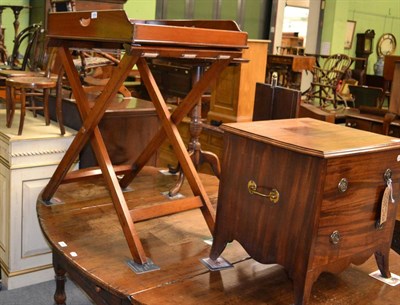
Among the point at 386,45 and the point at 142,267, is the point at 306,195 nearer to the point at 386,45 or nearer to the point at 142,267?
the point at 142,267

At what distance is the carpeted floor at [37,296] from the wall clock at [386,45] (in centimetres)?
1198

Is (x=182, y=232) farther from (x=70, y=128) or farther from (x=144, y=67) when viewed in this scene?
(x=70, y=128)

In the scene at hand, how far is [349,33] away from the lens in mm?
12273

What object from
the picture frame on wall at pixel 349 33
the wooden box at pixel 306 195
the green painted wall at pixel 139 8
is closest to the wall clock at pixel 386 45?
the picture frame on wall at pixel 349 33

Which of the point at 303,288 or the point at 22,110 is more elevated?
the point at 22,110

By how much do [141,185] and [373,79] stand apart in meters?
8.81

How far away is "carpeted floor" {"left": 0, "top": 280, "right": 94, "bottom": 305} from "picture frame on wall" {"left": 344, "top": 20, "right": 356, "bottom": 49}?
35.6ft

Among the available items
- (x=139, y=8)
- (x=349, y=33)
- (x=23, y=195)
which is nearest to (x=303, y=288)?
(x=23, y=195)

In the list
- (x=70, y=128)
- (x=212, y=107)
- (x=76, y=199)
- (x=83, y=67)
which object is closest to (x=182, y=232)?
(x=76, y=199)

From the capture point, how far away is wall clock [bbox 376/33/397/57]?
13.1 metres

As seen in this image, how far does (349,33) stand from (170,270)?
11862 millimetres

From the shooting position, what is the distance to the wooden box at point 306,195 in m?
1.18

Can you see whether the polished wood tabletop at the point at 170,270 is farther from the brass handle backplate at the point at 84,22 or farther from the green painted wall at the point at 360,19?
the green painted wall at the point at 360,19

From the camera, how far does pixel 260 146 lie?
4.18 ft
